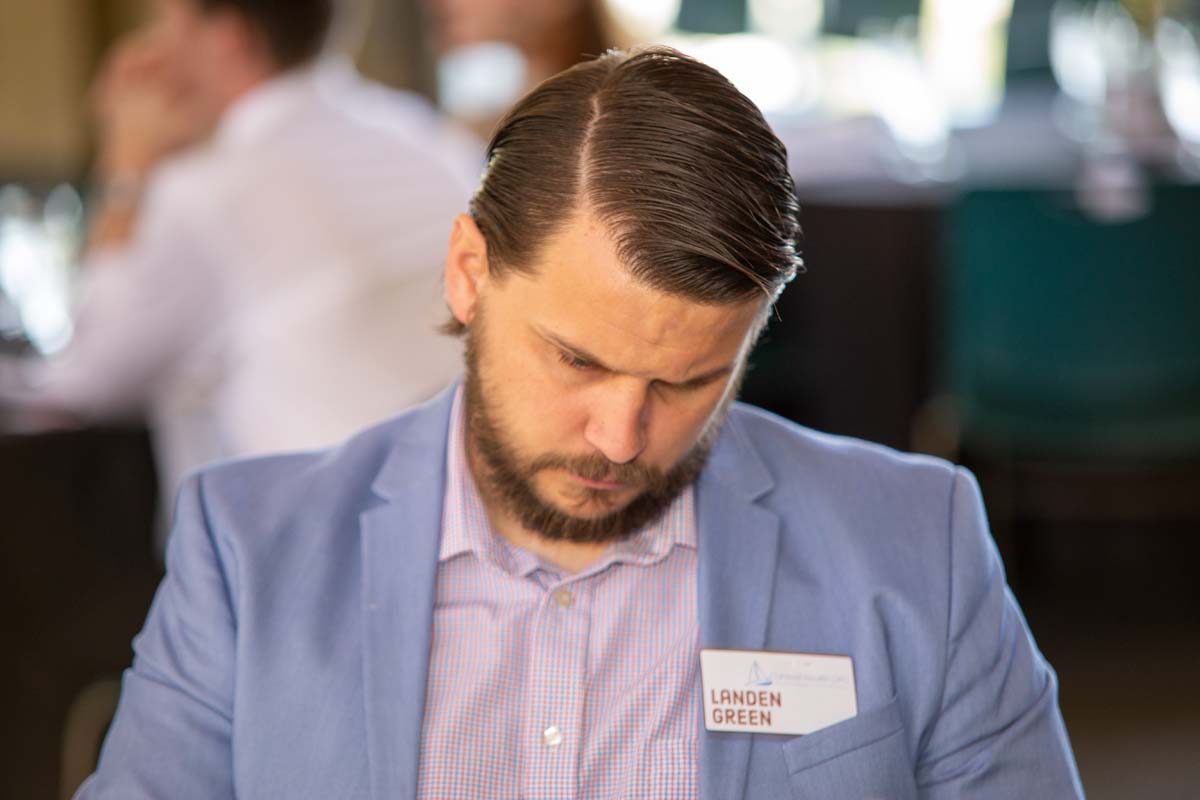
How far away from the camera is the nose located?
158 cm

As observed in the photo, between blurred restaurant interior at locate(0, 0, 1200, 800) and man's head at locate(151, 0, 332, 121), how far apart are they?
0.13 metres

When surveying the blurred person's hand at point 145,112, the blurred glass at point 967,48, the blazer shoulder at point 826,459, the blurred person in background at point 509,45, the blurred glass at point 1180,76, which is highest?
the blurred glass at point 967,48

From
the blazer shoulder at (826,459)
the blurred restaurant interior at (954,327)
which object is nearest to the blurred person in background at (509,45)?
the blurred restaurant interior at (954,327)

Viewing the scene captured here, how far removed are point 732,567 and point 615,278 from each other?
36cm

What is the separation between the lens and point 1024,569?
5020mm

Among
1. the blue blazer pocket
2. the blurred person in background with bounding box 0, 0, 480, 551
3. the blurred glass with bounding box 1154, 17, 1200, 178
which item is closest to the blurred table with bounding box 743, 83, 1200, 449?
the blurred glass with bounding box 1154, 17, 1200, 178

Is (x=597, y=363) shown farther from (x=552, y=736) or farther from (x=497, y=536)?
(x=552, y=736)

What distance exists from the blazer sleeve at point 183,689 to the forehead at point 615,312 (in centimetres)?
44

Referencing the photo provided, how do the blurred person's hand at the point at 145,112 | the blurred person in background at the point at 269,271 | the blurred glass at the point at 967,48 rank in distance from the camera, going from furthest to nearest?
the blurred glass at the point at 967,48 → the blurred person's hand at the point at 145,112 → the blurred person in background at the point at 269,271

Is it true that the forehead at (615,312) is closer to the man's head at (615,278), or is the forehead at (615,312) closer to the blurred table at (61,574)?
the man's head at (615,278)

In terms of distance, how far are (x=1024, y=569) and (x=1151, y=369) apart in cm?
94

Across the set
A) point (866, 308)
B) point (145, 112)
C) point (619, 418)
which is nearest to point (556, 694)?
point (619, 418)

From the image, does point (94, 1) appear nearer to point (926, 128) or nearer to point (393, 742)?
point (926, 128)

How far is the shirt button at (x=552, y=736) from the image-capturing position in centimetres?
161
